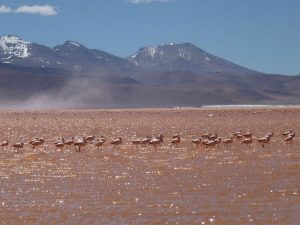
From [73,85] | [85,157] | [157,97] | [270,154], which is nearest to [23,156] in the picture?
[85,157]

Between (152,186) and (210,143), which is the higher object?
(210,143)

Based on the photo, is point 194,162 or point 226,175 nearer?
point 226,175

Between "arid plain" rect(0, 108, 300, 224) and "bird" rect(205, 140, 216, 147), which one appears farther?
"bird" rect(205, 140, 216, 147)

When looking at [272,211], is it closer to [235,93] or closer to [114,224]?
[114,224]

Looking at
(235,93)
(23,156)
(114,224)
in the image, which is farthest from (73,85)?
(114,224)

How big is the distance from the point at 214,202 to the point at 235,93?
563 feet

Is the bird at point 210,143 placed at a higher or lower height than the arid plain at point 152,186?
higher

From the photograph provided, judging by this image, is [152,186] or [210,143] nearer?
[152,186]

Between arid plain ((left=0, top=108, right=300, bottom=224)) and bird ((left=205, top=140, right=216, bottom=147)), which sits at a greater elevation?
bird ((left=205, top=140, right=216, bottom=147))

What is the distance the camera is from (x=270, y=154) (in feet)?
67.6

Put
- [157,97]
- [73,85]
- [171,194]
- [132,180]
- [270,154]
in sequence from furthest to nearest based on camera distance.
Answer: [73,85] → [157,97] → [270,154] → [132,180] → [171,194]

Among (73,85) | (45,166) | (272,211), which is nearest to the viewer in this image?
(272,211)

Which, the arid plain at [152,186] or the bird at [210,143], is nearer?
the arid plain at [152,186]

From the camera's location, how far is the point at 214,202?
12.4m
